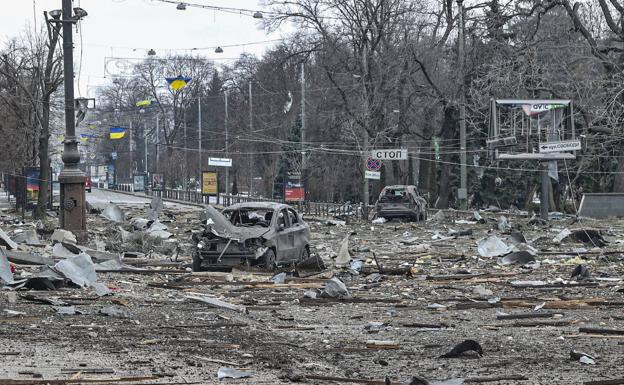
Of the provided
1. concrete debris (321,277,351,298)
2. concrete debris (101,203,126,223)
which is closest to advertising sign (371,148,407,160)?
concrete debris (101,203,126,223)

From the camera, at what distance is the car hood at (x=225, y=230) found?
20.3m

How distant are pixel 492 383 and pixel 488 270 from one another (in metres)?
12.5

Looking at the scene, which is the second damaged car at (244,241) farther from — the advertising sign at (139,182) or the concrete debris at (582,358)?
the advertising sign at (139,182)

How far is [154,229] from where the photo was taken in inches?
1291

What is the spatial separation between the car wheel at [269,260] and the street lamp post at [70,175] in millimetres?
6453

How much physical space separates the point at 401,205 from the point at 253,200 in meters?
26.7

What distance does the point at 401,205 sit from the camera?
150ft

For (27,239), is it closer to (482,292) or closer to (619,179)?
(482,292)

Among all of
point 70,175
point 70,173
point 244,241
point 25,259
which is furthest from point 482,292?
point 70,173

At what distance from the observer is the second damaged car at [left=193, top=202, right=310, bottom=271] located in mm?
20203

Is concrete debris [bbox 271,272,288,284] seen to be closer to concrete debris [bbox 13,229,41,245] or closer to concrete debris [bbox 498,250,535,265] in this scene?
concrete debris [bbox 498,250,535,265]

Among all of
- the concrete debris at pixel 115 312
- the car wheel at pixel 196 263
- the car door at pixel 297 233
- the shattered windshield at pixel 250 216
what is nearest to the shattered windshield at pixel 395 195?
the car door at pixel 297 233

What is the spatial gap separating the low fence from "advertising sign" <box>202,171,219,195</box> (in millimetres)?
805

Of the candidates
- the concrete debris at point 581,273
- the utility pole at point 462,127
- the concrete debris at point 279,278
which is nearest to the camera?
the concrete debris at point 279,278
